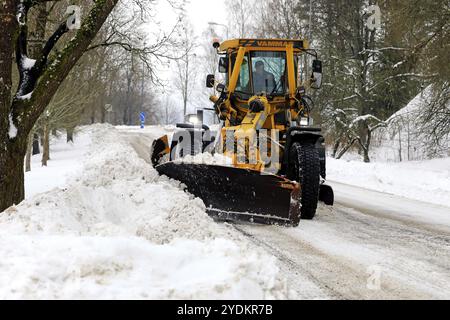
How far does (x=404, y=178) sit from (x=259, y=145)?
6.87 metres

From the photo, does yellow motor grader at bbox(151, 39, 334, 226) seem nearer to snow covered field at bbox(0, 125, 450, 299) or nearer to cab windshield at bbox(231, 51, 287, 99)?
cab windshield at bbox(231, 51, 287, 99)

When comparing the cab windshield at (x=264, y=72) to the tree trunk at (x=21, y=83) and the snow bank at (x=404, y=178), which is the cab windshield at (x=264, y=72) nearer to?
the tree trunk at (x=21, y=83)

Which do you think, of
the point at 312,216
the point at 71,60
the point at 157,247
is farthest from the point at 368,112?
the point at 157,247

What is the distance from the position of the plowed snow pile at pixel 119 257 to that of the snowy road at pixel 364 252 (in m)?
0.38

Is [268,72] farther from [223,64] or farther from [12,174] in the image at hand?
[12,174]

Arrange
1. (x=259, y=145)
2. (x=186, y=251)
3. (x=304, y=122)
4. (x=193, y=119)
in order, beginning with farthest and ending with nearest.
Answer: (x=193, y=119) < (x=304, y=122) < (x=259, y=145) < (x=186, y=251)

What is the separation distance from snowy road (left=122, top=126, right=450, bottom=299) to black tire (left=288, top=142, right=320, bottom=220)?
204 mm

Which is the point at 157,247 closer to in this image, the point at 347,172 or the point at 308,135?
the point at 308,135

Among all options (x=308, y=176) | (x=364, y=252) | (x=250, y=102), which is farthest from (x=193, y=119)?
(x=364, y=252)

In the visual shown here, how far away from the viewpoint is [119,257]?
3240mm

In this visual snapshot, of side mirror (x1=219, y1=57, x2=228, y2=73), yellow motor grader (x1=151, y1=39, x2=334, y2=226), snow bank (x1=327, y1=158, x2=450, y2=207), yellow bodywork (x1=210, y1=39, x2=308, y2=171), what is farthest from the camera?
snow bank (x1=327, y1=158, x2=450, y2=207)

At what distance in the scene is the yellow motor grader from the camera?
536cm

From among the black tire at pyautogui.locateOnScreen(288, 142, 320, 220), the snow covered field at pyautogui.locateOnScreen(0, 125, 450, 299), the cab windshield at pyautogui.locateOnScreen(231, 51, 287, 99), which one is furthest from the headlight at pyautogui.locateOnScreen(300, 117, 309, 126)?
the snow covered field at pyautogui.locateOnScreen(0, 125, 450, 299)

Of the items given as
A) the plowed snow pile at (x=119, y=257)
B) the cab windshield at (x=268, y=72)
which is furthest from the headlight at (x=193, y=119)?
the plowed snow pile at (x=119, y=257)
